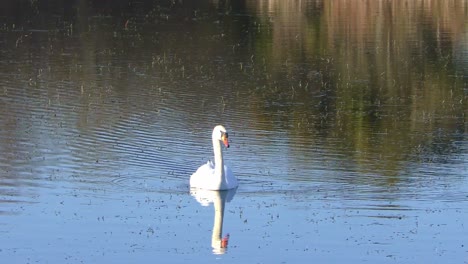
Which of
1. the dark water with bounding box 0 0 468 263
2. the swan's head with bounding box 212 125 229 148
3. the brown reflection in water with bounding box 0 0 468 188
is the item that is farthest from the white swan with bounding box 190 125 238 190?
the brown reflection in water with bounding box 0 0 468 188

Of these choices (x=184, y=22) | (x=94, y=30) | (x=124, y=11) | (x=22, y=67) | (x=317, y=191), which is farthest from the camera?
(x=124, y=11)

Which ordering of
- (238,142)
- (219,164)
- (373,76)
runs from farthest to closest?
1. (373,76)
2. (238,142)
3. (219,164)

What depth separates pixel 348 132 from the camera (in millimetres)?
22859

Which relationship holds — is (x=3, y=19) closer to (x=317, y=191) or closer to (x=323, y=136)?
(x=323, y=136)

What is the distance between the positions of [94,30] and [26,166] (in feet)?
72.9

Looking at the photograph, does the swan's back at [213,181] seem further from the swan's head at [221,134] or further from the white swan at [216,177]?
the swan's head at [221,134]

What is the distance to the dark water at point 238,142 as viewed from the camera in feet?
49.4

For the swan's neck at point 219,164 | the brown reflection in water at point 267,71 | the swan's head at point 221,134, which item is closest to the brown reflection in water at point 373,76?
the brown reflection in water at point 267,71

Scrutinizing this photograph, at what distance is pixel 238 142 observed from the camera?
21.5m

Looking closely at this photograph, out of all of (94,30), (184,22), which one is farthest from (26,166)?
(184,22)

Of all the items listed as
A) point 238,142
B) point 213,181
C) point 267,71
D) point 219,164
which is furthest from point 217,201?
point 267,71

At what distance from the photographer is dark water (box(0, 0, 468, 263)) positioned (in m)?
15.1

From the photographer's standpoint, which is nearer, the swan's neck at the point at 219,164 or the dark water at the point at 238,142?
the dark water at the point at 238,142

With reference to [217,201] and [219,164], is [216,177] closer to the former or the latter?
[219,164]
